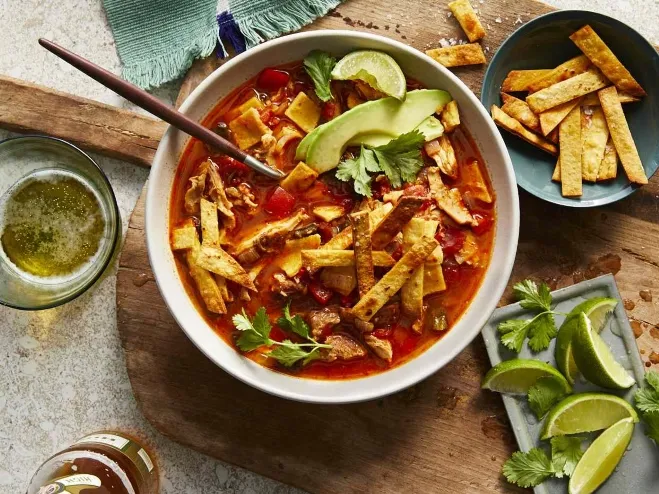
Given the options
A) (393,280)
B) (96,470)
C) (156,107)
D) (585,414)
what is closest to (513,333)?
(585,414)

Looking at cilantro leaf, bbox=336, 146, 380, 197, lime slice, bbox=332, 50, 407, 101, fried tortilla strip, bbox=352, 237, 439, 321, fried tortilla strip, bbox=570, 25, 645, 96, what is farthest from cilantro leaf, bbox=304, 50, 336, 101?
fried tortilla strip, bbox=570, 25, 645, 96

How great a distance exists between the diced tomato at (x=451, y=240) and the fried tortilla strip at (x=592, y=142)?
2.57ft

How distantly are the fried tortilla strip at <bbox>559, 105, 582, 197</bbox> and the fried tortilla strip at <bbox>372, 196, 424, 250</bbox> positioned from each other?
844mm

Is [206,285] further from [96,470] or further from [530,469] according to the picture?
[530,469]

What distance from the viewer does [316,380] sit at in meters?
3.34

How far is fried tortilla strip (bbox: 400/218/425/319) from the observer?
123 inches

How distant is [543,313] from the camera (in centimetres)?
350

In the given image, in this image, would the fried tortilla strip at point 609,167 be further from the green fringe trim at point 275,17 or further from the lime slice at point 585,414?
the green fringe trim at point 275,17

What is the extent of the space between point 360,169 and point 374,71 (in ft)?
1.58

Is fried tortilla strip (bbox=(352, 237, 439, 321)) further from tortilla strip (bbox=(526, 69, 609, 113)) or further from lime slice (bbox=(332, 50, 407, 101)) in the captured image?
tortilla strip (bbox=(526, 69, 609, 113))

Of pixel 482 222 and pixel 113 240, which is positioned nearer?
pixel 482 222

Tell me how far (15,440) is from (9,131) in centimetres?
174

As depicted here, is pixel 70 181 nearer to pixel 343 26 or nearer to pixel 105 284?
pixel 105 284

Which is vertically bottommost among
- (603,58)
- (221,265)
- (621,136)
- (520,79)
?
(221,265)
